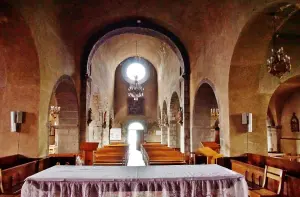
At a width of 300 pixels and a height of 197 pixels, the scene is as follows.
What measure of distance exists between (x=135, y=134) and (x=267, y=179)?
18.9 metres

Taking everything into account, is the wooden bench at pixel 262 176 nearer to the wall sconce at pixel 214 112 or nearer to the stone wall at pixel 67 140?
the wall sconce at pixel 214 112

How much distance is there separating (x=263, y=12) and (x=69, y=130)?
790cm

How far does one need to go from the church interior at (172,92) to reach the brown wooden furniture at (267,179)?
0.02 meters

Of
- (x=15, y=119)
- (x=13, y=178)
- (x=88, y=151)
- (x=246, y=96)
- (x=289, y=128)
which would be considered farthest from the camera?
(x=289, y=128)

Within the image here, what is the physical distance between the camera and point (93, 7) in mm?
10312

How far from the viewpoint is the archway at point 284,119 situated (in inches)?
578

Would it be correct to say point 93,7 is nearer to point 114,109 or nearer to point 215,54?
point 215,54

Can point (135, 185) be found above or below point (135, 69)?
below

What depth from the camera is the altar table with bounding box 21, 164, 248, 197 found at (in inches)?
145

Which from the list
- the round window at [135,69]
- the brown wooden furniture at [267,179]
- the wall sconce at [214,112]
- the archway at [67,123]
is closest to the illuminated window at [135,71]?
the round window at [135,69]

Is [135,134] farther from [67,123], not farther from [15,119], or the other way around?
[15,119]

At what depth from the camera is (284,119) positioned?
15695 mm

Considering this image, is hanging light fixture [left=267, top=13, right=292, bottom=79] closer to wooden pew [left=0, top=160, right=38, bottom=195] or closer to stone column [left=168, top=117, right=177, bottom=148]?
wooden pew [left=0, top=160, right=38, bottom=195]

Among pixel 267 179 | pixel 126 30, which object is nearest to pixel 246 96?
Answer: pixel 267 179
